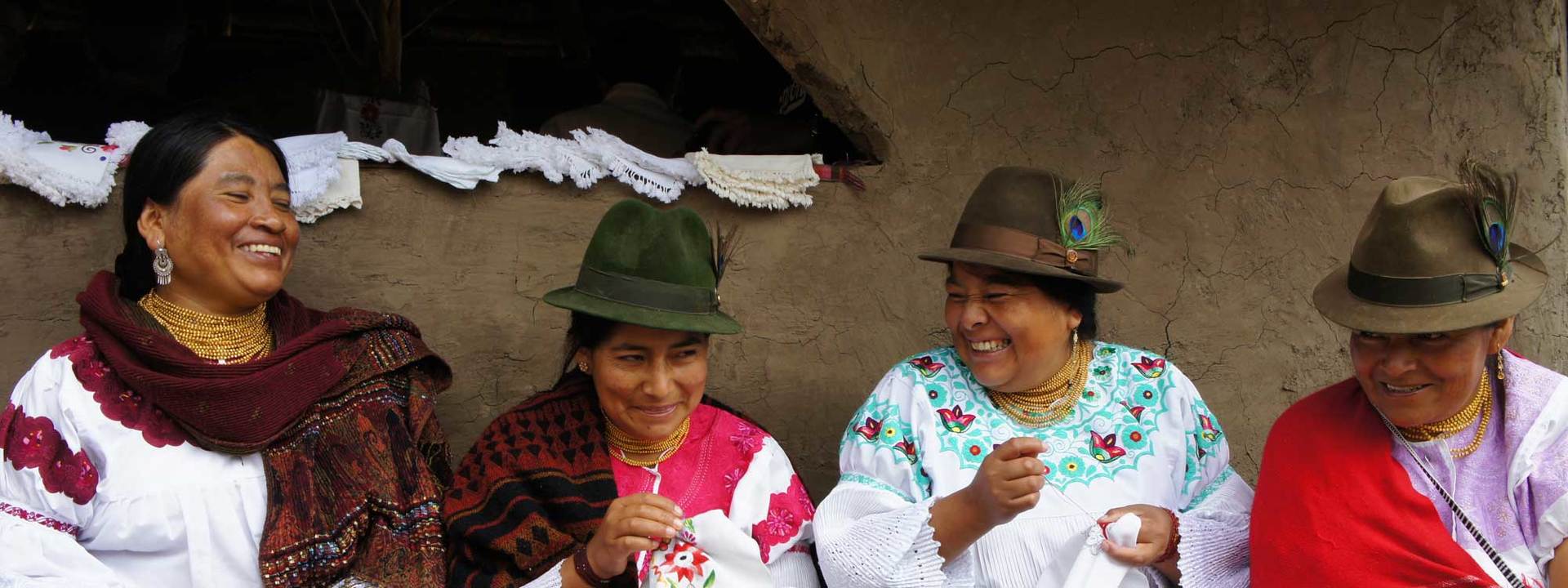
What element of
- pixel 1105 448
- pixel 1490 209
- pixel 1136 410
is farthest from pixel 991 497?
pixel 1490 209

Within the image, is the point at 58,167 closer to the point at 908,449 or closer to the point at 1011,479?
the point at 908,449

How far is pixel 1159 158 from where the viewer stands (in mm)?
4043

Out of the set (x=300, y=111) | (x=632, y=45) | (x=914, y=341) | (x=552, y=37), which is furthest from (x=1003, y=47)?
(x=300, y=111)

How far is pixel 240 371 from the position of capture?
2979 millimetres

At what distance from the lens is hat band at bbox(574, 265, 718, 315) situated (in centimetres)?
289

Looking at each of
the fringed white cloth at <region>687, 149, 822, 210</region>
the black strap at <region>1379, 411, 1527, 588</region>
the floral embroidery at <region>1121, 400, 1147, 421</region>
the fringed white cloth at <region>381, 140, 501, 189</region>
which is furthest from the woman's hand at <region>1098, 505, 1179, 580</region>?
the fringed white cloth at <region>381, 140, 501, 189</region>

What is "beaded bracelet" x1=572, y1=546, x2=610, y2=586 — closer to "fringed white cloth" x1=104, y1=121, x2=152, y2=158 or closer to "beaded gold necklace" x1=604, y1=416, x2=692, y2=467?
"beaded gold necklace" x1=604, y1=416, x2=692, y2=467

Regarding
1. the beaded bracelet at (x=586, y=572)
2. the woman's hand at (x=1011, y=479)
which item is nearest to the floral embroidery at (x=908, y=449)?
the woman's hand at (x=1011, y=479)

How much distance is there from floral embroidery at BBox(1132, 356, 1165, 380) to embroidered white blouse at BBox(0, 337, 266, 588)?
6.84 feet

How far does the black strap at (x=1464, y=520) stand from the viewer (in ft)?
8.80

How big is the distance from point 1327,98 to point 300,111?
4.20 meters

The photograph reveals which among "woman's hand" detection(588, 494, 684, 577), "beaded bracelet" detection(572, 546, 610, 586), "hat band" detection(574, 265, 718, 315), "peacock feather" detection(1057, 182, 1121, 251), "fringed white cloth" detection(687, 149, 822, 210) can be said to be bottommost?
"beaded bracelet" detection(572, 546, 610, 586)

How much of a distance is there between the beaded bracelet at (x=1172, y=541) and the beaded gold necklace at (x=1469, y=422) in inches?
21.7

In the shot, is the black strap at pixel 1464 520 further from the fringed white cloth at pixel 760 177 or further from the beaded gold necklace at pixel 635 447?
the fringed white cloth at pixel 760 177
